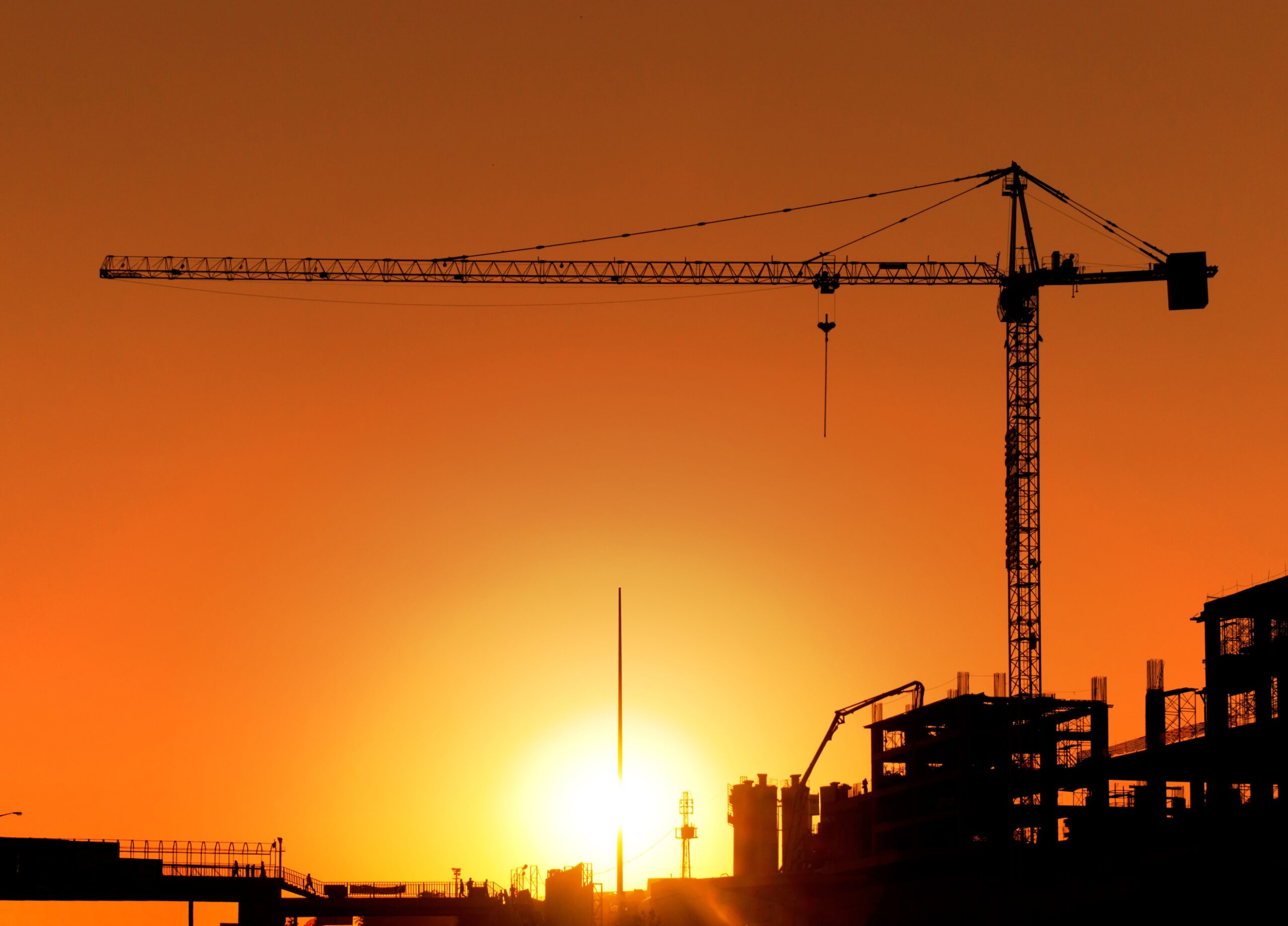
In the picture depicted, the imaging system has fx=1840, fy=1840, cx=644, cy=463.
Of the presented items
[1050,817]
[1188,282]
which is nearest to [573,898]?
[1050,817]

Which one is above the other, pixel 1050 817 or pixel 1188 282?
pixel 1188 282

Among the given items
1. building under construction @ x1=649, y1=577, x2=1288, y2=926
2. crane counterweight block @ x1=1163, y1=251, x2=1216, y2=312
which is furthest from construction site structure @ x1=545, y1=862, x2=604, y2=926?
crane counterweight block @ x1=1163, y1=251, x2=1216, y2=312

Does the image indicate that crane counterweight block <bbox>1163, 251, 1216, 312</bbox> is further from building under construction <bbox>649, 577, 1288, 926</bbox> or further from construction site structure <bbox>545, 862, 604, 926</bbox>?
construction site structure <bbox>545, 862, 604, 926</bbox>

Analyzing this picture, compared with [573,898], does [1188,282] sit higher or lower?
higher

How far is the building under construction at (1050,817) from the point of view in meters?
110

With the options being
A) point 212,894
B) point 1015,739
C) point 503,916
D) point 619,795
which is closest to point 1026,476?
point 1015,739

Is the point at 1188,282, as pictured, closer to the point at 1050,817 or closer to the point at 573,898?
the point at 1050,817

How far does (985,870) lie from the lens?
144250mm

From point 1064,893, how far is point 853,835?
63.1 metres

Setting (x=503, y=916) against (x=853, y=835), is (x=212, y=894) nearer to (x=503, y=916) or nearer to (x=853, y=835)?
(x=503, y=916)

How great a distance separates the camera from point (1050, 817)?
154m

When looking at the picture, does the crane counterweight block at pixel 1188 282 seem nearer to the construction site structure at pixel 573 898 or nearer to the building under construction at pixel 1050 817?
the building under construction at pixel 1050 817

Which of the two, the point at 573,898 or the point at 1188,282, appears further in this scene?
the point at 1188,282

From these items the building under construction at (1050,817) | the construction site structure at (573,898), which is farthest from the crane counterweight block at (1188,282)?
the construction site structure at (573,898)
